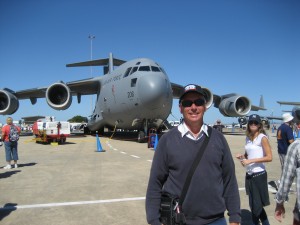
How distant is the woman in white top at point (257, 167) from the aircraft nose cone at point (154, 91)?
1076 centimetres

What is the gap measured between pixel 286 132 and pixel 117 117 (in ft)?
44.4

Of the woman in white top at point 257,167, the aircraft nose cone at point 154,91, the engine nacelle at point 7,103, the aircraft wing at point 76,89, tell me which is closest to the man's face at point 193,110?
the woman in white top at point 257,167

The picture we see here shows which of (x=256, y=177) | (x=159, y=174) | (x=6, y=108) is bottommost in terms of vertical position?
(x=256, y=177)

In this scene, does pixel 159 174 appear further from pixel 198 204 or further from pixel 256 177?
pixel 256 177

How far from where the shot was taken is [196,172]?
239cm

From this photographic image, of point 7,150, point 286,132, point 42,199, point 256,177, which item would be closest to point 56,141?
point 7,150

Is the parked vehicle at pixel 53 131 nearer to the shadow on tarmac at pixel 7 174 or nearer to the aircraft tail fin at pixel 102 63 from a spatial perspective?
the aircraft tail fin at pixel 102 63

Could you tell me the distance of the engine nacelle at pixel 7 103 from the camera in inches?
834

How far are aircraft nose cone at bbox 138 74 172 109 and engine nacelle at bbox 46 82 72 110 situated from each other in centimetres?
687

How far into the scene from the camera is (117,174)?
325 inches

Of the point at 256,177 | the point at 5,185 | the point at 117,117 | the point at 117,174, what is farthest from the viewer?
the point at 117,117

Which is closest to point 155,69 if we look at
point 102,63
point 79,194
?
point 102,63

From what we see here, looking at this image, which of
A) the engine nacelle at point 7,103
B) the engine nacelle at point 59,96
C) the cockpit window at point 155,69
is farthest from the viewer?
the engine nacelle at point 7,103

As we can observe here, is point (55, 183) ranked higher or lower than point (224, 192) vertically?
lower
